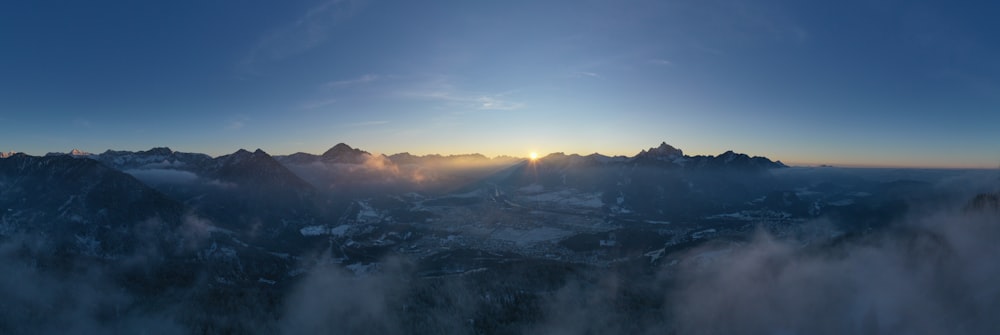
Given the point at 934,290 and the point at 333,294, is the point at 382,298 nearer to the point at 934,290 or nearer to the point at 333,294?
the point at 333,294

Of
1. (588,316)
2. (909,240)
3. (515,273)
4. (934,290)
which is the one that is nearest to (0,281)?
(515,273)

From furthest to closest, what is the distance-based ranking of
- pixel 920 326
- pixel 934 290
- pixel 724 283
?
pixel 724 283, pixel 934 290, pixel 920 326

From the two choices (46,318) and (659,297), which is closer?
(46,318)

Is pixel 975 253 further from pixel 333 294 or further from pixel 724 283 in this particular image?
pixel 333 294

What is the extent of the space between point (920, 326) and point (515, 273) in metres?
120

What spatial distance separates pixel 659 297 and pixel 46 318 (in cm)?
20407

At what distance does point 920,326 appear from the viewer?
127500 millimetres

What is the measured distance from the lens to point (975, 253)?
149m

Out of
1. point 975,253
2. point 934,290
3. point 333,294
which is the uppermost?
point 975,253

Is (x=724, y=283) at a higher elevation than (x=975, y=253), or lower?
lower

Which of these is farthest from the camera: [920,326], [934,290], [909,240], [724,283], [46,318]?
[724,283]

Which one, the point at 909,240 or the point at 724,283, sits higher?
the point at 909,240

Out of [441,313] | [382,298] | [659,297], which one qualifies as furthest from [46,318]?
[659,297]

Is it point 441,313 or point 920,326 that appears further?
point 441,313
